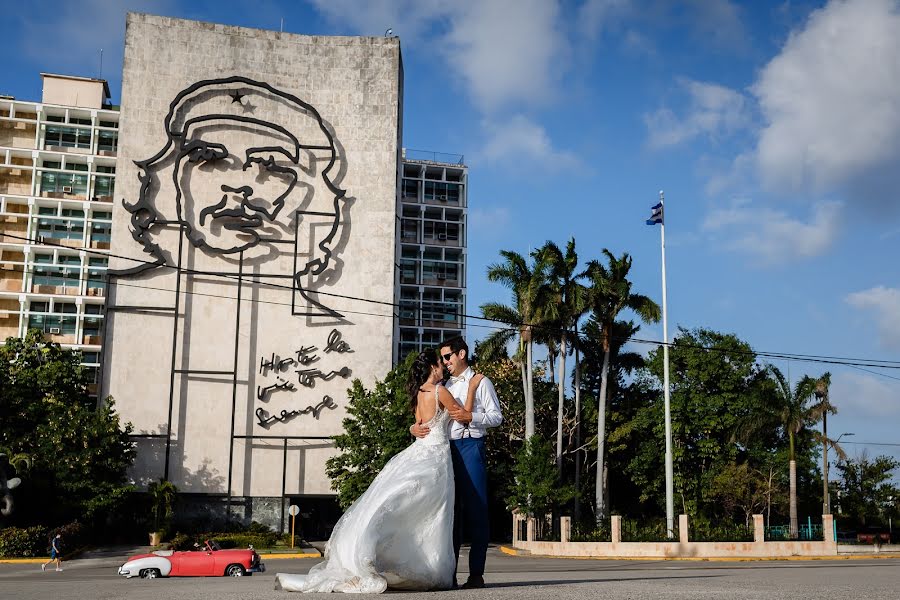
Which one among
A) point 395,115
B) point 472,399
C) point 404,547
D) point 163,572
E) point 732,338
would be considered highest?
point 395,115

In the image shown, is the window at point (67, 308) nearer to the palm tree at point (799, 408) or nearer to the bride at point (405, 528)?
the palm tree at point (799, 408)

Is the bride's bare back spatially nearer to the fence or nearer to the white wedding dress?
the white wedding dress

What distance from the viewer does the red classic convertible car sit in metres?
21.4

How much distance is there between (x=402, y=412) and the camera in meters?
41.2

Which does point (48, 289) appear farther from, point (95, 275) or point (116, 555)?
point (116, 555)

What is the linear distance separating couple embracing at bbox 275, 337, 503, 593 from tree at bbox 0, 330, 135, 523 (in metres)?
32.5

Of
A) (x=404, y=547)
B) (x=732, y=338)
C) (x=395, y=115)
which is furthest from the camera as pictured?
(x=732, y=338)

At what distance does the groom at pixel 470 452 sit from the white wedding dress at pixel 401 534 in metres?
0.17

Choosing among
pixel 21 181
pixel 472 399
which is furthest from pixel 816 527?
pixel 21 181

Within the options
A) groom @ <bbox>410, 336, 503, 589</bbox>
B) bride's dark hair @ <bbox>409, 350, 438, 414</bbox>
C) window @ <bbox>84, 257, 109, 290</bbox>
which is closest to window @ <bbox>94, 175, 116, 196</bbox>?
window @ <bbox>84, 257, 109, 290</bbox>

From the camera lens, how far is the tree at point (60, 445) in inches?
1458

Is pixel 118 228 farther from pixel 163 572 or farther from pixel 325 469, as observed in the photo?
pixel 163 572

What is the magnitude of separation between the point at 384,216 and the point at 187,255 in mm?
9658

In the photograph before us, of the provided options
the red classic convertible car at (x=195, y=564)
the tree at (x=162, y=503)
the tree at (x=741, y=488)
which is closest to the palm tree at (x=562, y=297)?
the tree at (x=741, y=488)
